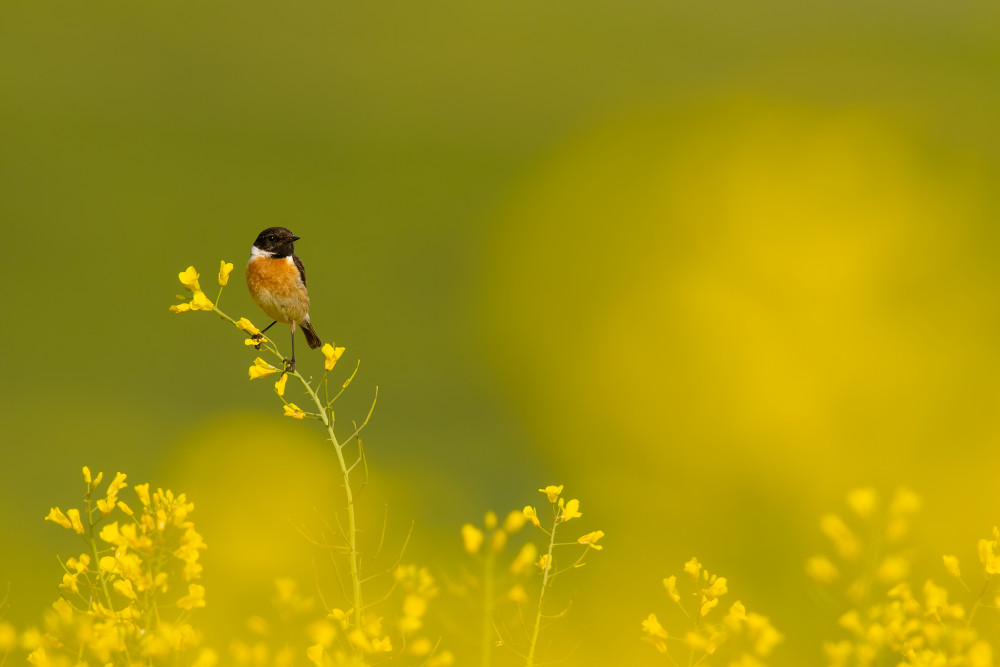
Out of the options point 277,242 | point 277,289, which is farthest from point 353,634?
point 277,242

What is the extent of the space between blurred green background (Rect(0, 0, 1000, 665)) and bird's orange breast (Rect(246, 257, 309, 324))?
4.98 ft

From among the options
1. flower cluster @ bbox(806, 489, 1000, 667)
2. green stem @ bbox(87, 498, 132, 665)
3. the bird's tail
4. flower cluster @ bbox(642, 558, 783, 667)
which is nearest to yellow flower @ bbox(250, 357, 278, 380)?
green stem @ bbox(87, 498, 132, 665)

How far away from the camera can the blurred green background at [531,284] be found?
5609mm

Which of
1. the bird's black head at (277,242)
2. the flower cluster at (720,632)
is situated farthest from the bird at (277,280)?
the flower cluster at (720,632)

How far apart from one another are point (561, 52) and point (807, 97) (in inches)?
472

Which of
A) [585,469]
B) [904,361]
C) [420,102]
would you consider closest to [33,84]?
[420,102]

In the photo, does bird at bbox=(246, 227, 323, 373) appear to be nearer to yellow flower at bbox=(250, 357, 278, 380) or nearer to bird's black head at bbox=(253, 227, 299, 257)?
bird's black head at bbox=(253, 227, 299, 257)

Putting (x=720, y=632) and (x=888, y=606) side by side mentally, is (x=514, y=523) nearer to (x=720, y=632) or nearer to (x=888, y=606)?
(x=720, y=632)

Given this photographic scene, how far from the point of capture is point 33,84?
89.6ft

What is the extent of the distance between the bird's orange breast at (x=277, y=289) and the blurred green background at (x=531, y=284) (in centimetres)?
152

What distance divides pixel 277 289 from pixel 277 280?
0.03m

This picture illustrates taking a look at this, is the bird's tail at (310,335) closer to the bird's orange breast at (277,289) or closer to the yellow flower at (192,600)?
the bird's orange breast at (277,289)

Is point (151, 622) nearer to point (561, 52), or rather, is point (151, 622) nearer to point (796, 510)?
point (796, 510)

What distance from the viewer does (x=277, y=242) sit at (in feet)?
9.57
